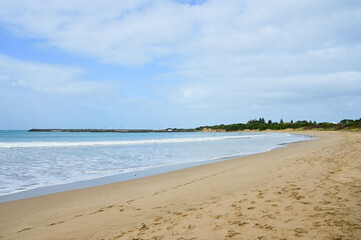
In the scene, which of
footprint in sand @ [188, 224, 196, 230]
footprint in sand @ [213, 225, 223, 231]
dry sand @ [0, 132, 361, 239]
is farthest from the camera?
footprint in sand @ [188, 224, 196, 230]

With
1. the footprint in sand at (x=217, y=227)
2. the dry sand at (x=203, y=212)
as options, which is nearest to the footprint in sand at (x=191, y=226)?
the dry sand at (x=203, y=212)

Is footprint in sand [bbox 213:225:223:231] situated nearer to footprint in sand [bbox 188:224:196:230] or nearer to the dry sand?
the dry sand

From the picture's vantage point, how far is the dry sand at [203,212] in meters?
3.93

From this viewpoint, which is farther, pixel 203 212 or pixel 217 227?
pixel 203 212

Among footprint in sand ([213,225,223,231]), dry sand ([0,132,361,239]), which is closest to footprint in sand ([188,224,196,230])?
dry sand ([0,132,361,239])

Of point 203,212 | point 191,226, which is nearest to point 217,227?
point 191,226

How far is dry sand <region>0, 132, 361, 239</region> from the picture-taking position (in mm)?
3934

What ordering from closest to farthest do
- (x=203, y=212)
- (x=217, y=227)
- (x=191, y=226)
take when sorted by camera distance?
(x=217, y=227) < (x=191, y=226) < (x=203, y=212)

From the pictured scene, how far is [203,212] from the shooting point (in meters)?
4.98

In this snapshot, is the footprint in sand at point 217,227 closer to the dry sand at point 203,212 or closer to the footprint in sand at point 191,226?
the dry sand at point 203,212

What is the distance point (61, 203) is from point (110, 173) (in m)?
4.92

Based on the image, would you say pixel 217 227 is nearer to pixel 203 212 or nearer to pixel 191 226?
pixel 191 226

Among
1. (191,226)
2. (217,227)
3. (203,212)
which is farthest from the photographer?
(203,212)

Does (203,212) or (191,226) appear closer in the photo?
(191,226)
